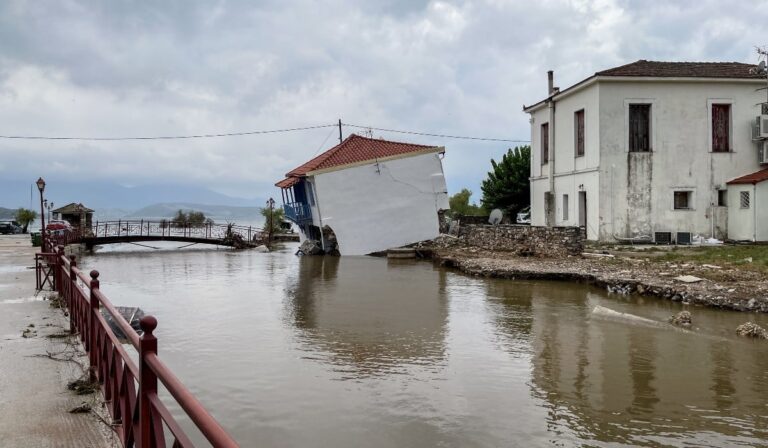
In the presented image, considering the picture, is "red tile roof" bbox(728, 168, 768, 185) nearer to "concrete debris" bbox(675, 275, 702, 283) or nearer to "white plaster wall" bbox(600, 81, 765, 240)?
"white plaster wall" bbox(600, 81, 765, 240)

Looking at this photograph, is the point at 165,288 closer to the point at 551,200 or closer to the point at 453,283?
the point at 453,283

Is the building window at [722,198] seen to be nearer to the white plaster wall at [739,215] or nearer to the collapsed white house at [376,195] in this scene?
the white plaster wall at [739,215]

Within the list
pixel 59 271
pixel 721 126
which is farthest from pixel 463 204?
pixel 59 271

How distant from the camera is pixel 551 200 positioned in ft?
89.4

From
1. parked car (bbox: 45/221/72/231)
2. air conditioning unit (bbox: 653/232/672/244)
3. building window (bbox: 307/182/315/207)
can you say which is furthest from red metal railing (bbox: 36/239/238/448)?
parked car (bbox: 45/221/72/231)

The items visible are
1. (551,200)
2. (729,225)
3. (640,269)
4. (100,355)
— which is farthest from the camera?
(551,200)

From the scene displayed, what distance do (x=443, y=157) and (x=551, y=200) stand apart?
6.50 metres

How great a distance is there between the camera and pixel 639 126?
927 inches

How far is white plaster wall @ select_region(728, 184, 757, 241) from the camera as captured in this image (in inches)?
856

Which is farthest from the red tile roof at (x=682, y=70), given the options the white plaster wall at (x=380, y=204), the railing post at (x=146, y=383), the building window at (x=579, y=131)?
the railing post at (x=146, y=383)

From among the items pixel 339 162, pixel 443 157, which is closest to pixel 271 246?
pixel 339 162

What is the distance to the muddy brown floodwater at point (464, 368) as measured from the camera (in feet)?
19.9

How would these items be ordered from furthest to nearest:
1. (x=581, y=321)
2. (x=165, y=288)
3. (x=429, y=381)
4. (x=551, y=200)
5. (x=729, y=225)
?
1. (x=551, y=200)
2. (x=729, y=225)
3. (x=165, y=288)
4. (x=581, y=321)
5. (x=429, y=381)

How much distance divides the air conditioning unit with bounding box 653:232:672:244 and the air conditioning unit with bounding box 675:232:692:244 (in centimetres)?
33
